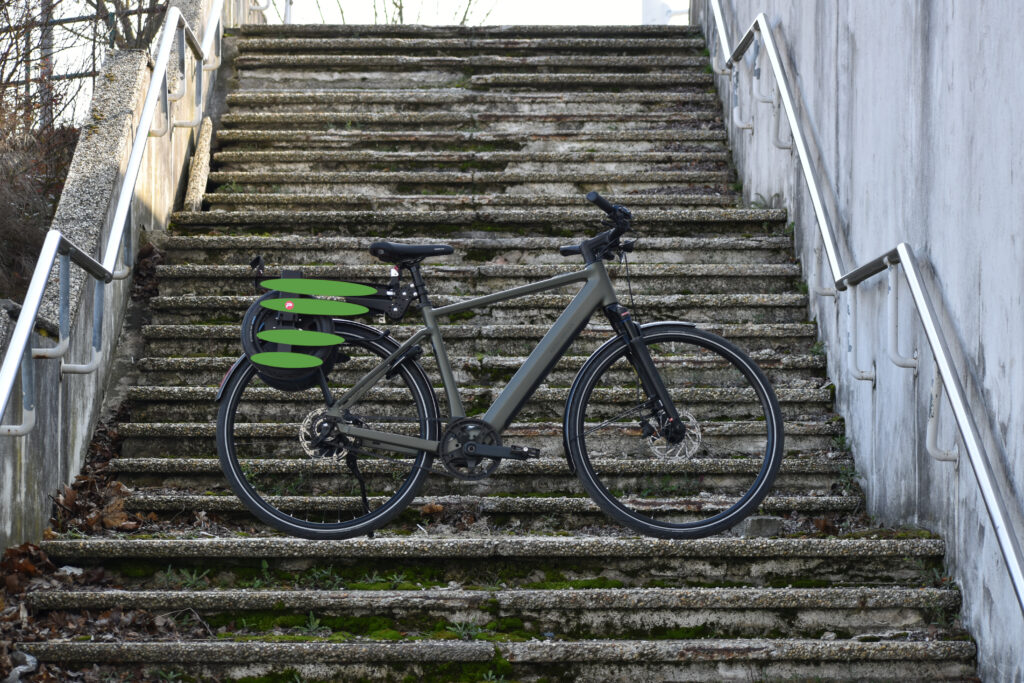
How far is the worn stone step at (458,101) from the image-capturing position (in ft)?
24.4

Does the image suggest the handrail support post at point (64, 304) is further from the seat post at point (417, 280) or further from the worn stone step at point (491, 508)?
the seat post at point (417, 280)

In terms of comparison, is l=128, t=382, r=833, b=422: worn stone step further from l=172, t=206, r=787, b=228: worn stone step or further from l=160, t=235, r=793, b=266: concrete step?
l=172, t=206, r=787, b=228: worn stone step

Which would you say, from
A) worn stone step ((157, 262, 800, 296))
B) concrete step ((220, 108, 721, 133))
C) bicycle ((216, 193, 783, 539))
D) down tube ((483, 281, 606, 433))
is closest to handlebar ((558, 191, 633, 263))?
bicycle ((216, 193, 783, 539))

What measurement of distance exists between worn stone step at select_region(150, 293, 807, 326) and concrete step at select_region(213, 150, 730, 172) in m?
1.63

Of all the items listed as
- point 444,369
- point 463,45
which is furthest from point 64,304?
point 463,45

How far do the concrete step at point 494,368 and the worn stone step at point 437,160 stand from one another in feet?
6.74

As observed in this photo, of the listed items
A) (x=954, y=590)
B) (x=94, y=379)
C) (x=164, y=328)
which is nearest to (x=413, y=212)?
(x=164, y=328)

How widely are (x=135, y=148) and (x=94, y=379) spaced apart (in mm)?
1118

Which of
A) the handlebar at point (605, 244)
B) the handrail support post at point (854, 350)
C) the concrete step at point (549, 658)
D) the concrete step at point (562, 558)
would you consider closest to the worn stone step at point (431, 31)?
the handrail support post at point (854, 350)

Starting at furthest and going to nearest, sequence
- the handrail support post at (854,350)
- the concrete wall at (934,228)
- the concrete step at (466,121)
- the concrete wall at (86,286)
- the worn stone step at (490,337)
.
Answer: the concrete step at (466,121), the worn stone step at (490,337), the handrail support post at (854,350), the concrete wall at (86,286), the concrete wall at (934,228)

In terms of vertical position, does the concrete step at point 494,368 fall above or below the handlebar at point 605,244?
below

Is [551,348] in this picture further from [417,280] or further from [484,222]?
[484,222]

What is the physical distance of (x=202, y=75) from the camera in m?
6.95

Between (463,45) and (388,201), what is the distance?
2.25 meters
